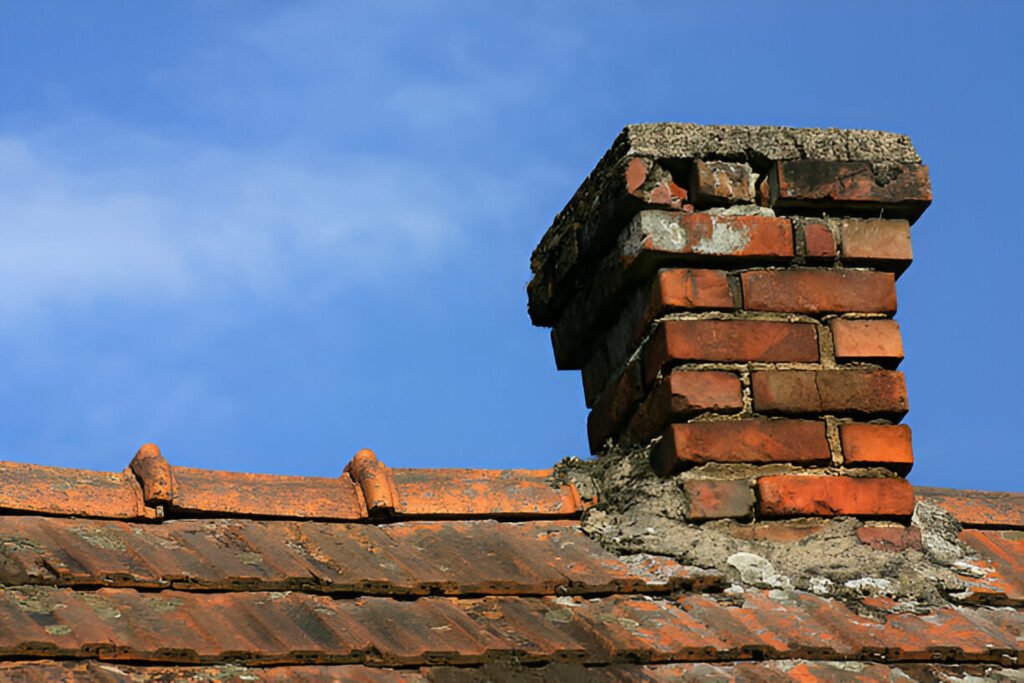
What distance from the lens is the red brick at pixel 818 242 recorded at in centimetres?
362

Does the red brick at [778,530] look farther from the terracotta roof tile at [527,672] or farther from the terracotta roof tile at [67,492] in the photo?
the terracotta roof tile at [67,492]

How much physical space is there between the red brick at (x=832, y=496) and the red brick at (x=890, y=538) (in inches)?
1.4

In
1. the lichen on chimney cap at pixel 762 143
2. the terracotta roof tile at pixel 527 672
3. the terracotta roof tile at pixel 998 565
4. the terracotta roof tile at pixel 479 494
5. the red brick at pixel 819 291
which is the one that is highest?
the lichen on chimney cap at pixel 762 143

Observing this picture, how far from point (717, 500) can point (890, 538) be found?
41 centimetres

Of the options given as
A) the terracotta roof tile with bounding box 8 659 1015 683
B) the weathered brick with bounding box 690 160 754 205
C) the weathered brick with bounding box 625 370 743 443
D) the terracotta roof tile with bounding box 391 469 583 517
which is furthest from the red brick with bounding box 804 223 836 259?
the terracotta roof tile with bounding box 8 659 1015 683

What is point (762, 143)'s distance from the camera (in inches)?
145

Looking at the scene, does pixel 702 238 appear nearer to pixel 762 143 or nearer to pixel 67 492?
pixel 762 143

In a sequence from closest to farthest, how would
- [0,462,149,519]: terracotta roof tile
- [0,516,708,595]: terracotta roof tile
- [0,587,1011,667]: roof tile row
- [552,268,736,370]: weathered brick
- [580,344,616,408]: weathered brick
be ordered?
[0,587,1011,667]: roof tile row
[0,516,708,595]: terracotta roof tile
[0,462,149,519]: terracotta roof tile
[552,268,736,370]: weathered brick
[580,344,616,408]: weathered brick

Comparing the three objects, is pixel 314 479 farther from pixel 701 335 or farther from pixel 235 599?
pixel 701 335

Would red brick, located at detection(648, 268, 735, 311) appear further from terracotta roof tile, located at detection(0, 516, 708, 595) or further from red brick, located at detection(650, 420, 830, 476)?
terracotta roof tile, located at detection(0, 516, 708, 595)

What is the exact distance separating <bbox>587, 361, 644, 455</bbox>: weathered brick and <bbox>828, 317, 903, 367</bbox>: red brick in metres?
0.48

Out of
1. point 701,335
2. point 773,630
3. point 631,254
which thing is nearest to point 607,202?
point 631,254

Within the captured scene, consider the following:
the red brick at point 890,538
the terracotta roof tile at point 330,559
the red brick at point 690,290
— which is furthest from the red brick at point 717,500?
the red brick at point 690,290

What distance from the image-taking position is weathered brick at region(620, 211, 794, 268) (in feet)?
11.5
